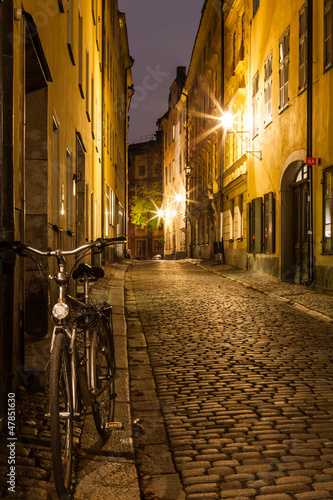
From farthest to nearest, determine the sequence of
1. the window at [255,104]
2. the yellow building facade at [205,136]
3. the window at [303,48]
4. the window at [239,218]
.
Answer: the yellow building facade at [205,136], the window at [239,218], the window at [255,104], the window at [303,48]

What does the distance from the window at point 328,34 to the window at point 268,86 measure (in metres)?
5.61

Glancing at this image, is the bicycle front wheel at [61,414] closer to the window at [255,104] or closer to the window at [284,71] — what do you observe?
the window at [284,71]

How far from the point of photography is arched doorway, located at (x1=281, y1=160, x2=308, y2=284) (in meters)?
16.7

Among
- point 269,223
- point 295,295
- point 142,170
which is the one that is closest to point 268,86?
point 269,223

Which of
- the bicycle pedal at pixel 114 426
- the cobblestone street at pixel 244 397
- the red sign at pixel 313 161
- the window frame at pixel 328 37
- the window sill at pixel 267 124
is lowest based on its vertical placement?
the cobblestone street at pixel 244 397

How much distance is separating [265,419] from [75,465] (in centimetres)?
164

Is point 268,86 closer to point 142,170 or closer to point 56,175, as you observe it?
point 56,175

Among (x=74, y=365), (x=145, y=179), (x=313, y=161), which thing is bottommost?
(x=74, y=365)

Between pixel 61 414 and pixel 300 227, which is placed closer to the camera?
pixel 61 414

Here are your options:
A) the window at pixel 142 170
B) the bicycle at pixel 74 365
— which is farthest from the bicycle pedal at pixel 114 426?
the window at pixel 142 170

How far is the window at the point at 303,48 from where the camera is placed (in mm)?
15131

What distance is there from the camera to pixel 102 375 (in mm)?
4184

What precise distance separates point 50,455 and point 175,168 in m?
54.2

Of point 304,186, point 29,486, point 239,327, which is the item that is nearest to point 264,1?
point 304,186
